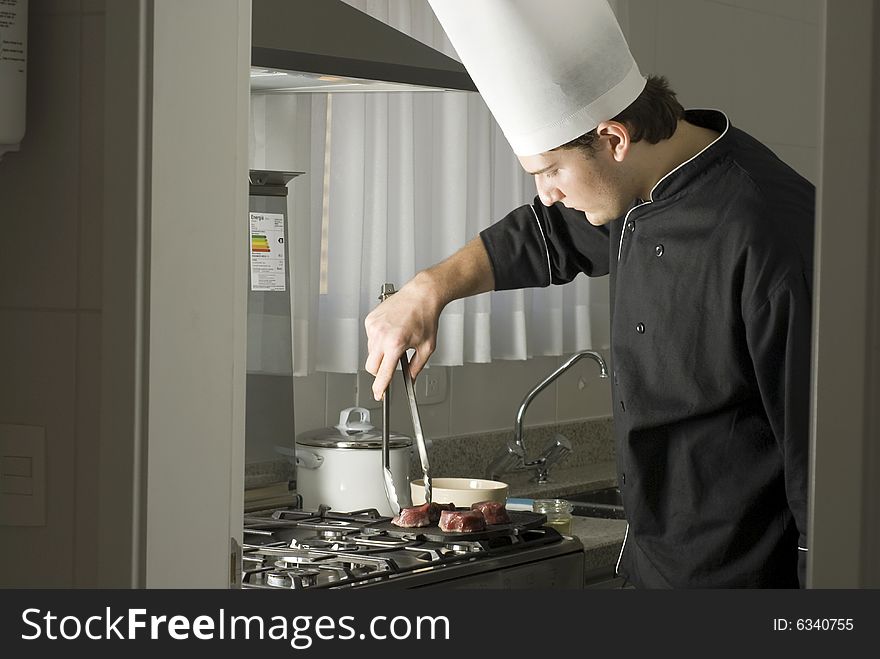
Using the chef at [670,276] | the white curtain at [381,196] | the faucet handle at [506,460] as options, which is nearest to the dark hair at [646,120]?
the chef at [670,276]

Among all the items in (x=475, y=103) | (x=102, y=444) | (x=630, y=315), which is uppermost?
(x=475, y=103)

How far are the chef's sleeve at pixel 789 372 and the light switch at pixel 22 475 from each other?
89 cm

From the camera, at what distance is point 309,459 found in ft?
7.72

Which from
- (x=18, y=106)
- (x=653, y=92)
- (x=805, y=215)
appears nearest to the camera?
(x=18, y=106)

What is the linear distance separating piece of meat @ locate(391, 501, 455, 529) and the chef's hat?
71 cm

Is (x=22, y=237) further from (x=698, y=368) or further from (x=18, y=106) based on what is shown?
(x=698, y=368)

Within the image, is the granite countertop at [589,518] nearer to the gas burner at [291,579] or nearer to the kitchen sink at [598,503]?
the kitchen sink at [598,503]

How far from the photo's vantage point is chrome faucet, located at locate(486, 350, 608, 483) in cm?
291

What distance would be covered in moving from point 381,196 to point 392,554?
99cm

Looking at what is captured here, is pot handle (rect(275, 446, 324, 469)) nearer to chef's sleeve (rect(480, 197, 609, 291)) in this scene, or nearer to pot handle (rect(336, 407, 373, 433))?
pot handle (rect(336, 407, 373, 433))

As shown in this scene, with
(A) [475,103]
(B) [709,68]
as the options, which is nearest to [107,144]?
(A) [475,103]

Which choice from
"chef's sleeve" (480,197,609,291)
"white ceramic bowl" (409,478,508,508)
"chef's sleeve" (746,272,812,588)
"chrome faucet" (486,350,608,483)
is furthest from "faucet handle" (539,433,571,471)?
"chef's sleeve" (746,272,812,588)

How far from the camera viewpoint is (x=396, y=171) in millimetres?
2758

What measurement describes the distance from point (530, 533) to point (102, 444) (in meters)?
1.26
